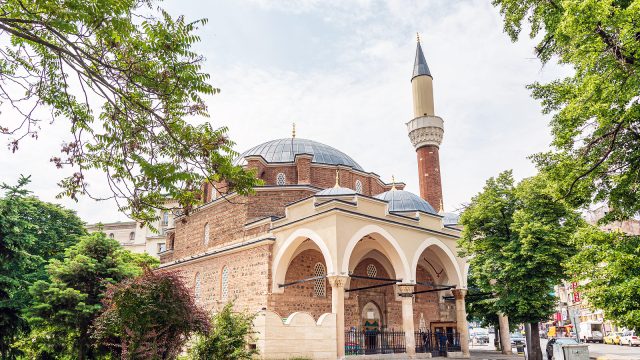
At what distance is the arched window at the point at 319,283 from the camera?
15297 mm

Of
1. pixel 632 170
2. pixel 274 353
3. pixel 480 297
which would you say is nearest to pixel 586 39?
pixel 632 170

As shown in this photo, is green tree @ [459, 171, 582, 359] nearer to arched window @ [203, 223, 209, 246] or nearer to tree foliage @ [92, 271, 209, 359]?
tree foliage @ [92, 271, 209, 359]

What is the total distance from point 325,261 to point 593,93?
10.0m

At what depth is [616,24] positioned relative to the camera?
549 cm

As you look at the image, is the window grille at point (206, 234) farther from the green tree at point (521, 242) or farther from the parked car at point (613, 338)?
the parked car at point (613, 338)

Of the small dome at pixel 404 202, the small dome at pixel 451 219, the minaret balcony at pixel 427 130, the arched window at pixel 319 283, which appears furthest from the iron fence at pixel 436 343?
the minaret balcony at pixel 427 130

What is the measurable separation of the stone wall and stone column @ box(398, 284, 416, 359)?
263 cm

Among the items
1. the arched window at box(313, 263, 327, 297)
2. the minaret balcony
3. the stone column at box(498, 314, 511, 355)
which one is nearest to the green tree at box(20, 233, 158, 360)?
the arched window at box(313, 263, 327, 297)

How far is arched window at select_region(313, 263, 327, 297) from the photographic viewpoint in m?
15.3

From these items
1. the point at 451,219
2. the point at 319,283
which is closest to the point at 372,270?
the point at 319,283

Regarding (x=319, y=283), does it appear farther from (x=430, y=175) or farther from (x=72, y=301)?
(x=430, y=175)

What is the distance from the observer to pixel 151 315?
747 cm

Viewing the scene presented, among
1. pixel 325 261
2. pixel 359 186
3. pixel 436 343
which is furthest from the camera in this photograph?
pixel 359 186

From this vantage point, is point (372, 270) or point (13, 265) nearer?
point (13, 265)
